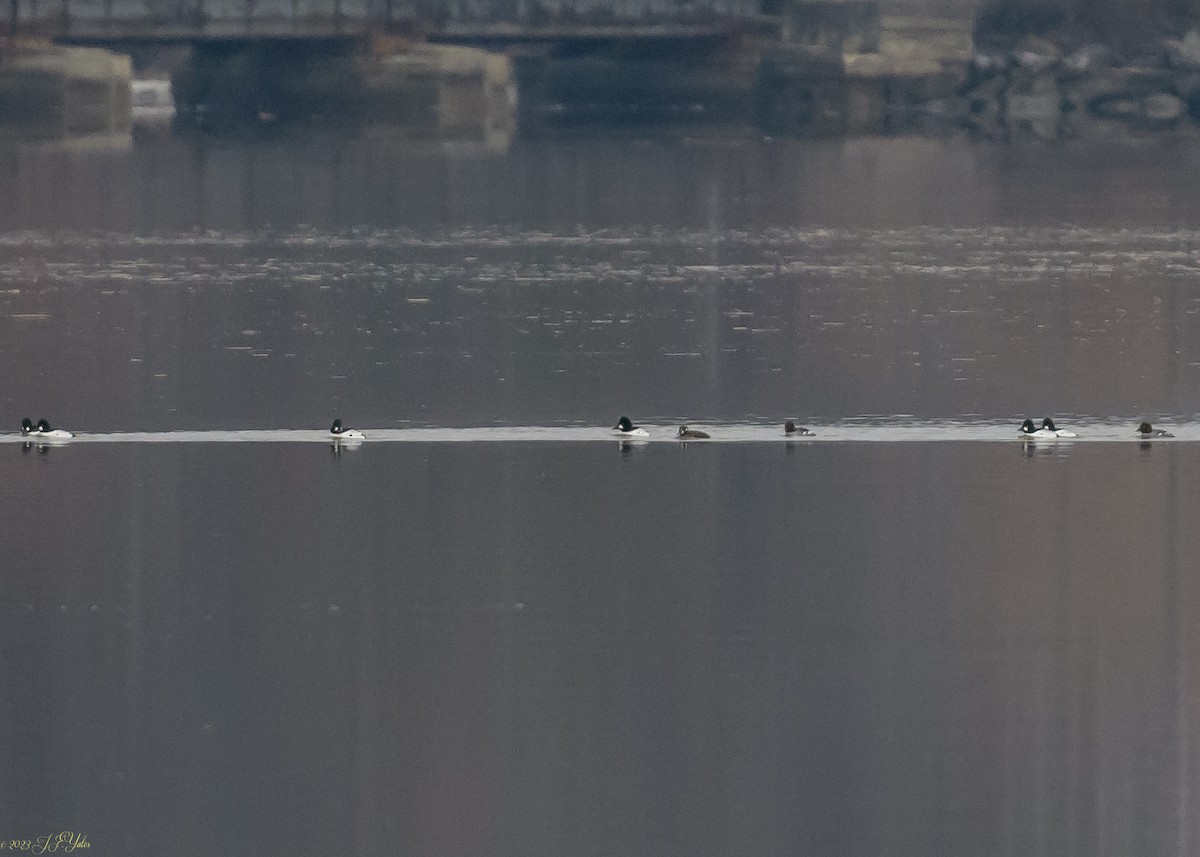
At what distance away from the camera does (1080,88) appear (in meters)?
162

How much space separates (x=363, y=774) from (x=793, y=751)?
2.77 metres

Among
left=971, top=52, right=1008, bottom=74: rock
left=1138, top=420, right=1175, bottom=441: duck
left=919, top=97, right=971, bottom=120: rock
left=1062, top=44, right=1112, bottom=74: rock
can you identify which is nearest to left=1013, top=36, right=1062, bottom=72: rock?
left=1062, top=44, right=1112, bottom=74: rock

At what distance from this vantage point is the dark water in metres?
16.1

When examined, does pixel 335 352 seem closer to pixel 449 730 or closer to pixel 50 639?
pixel 50 639

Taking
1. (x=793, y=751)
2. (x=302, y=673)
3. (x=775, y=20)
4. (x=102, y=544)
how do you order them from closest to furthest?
(x=793, y=751) < (x=302, y=673) < (x=102, y=544) < (x=775, y=20)

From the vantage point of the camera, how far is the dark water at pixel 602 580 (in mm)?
16094

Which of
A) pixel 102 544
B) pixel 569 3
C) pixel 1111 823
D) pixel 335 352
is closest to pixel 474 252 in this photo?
pixel 335 352

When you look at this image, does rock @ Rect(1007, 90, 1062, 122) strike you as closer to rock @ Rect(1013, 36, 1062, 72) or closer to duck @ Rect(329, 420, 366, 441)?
rock @ Rect(1013, 36, 1062, 72)

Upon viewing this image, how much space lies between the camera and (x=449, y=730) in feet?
57.2

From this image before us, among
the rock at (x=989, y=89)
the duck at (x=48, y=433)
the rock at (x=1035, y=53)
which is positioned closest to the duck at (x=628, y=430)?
the duck at (x=48, y=433)

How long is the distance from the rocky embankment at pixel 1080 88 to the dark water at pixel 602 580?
108 m

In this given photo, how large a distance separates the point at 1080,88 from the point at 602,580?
145111mm

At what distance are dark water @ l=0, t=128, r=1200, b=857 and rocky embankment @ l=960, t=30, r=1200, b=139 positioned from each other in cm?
10823

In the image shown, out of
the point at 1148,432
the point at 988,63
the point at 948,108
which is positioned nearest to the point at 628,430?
the point at 1148,432
